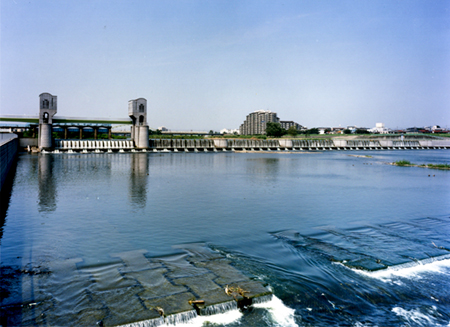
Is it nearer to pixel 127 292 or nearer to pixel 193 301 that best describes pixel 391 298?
pixel 193 301

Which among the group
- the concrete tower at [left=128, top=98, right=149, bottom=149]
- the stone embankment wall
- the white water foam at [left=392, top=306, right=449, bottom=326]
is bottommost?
the white water foam at [left=392, top=306, right=449, bottom=326]

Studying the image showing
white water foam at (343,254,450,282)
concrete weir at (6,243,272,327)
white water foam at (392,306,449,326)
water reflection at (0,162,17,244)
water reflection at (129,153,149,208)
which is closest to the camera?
concrete weir at (6,243,272,327)

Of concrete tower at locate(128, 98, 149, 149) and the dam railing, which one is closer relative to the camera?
the dam railing

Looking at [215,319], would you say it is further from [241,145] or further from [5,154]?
[241,145]

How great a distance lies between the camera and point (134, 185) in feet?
74.6

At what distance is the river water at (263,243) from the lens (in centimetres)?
698

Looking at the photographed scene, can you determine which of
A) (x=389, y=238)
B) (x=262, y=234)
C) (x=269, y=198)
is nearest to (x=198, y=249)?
(x=262, y=234)

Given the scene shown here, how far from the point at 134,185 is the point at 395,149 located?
266 feet

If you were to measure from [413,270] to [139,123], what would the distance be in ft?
175

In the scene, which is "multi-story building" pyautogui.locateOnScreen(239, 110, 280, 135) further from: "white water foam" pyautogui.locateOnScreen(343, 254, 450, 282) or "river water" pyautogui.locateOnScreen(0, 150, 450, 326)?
"white water foam" pyautogui.locateOnScreen(343, 254, 450, 282)

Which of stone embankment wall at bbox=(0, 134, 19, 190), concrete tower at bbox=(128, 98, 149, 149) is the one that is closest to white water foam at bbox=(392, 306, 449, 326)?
Result: stone embankment wall at bbox=(0, 134, 19, 190)

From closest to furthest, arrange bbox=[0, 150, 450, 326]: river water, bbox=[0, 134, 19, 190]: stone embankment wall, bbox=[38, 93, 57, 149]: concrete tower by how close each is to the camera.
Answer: bbox=[0, 150, 450, 326]: river water → bbox=[0, 134, 19, 190]: stone embankment wall → bbox=[38, 93, 57, 149]: concrete tower

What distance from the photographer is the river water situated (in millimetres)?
6977

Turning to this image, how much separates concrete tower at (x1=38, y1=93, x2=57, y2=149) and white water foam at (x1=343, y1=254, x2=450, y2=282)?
50545 millimetres
